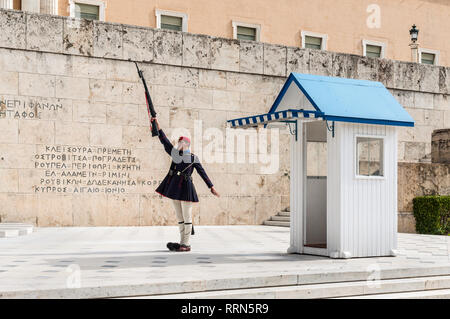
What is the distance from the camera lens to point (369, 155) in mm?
10984

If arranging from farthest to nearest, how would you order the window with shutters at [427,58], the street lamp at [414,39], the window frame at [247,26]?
the window with shutters at [427,58] < the window frame at [247,26] < the street lamp at [414,39]

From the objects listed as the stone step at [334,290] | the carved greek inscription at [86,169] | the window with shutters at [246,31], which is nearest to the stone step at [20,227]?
the carved greek inscription at [86,169]

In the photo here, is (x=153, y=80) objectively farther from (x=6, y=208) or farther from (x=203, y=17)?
(x=203, y=17)

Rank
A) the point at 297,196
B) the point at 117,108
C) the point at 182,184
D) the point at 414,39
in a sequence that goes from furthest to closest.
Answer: the point at 414,39 < the point at 117,108 < the point at 297,196 < the point at 182,184

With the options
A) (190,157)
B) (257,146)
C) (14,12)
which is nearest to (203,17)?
(257,146)

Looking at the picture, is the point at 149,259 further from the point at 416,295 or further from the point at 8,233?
the point at 8,233

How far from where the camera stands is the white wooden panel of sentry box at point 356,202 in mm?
10211

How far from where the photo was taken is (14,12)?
15805mm

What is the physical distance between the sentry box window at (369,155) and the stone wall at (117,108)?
7325mm

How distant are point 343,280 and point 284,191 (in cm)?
1025

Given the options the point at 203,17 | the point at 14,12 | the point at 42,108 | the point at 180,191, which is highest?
the point at 203,17

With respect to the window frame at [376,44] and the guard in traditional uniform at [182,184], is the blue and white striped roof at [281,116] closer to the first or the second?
the guard in traditional uniform at [182,184]

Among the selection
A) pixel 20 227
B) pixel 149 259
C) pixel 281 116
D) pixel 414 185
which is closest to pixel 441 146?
pixel 414 185

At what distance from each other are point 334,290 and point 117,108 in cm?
1027
